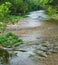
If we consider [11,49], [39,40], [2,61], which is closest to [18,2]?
[39,40]

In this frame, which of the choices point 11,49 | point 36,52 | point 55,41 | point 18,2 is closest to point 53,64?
point 36,52

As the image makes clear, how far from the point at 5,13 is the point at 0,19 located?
73 centimetres

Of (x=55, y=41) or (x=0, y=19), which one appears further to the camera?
(x=55, y=41)

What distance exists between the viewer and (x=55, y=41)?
19.0 m

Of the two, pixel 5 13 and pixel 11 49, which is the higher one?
pixel 5 13

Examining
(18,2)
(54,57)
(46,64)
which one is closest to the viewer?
(46,64)

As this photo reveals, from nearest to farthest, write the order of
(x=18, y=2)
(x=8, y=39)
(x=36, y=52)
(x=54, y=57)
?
(x=54, y=57) → (x=36, y=52) → (x=8, y=39) → (x=18, y=2)

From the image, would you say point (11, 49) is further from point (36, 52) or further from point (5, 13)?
point (5, 13)

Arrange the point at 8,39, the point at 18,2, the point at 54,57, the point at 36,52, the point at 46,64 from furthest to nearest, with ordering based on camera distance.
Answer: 1. the point at 18,2
2. the point at 8,39
3. the point at 36,52
4. the point at 54,57
5. the point at 46,64

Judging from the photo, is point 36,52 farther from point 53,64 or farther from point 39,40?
point 39,40

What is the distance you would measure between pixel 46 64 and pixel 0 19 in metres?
4.26

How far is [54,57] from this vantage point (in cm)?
1428

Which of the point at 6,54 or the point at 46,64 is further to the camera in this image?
the point at 6,54

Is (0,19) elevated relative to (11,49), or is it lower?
elevated
